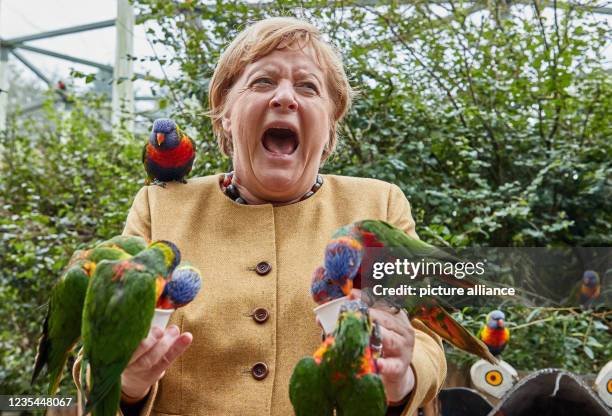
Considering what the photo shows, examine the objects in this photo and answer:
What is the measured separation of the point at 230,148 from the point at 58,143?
268 centimetres

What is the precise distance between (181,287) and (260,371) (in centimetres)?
29

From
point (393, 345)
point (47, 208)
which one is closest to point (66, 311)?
point (393, 345)

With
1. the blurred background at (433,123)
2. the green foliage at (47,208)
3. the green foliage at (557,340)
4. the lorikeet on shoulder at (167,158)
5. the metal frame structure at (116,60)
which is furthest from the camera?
the metal frame structure at (116,60)

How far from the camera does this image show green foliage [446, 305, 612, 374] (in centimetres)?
121

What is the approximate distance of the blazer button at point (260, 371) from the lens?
38.5 inches

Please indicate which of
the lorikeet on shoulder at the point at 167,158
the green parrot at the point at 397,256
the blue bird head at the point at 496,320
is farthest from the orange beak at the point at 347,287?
the lorikeet on shoulder at the point at 167,158

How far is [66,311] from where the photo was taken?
0.80 metres

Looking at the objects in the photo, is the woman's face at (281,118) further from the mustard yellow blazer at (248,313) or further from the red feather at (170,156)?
the red feather at (170,156)

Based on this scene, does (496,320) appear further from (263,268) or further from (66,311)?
(66,311)

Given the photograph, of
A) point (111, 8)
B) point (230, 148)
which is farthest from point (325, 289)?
point (111, 8)

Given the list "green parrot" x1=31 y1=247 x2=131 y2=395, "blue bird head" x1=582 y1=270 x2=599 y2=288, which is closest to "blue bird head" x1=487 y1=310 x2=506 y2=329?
"blue bird head" x1=582 y1=270 x2=599 y2=288

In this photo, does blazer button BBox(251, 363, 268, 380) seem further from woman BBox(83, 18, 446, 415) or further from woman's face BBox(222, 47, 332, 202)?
woman's face BBox(222, 47, 332, 202)

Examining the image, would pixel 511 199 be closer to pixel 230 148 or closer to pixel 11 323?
pixel 230 148

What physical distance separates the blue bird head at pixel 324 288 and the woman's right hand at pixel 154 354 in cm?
18
